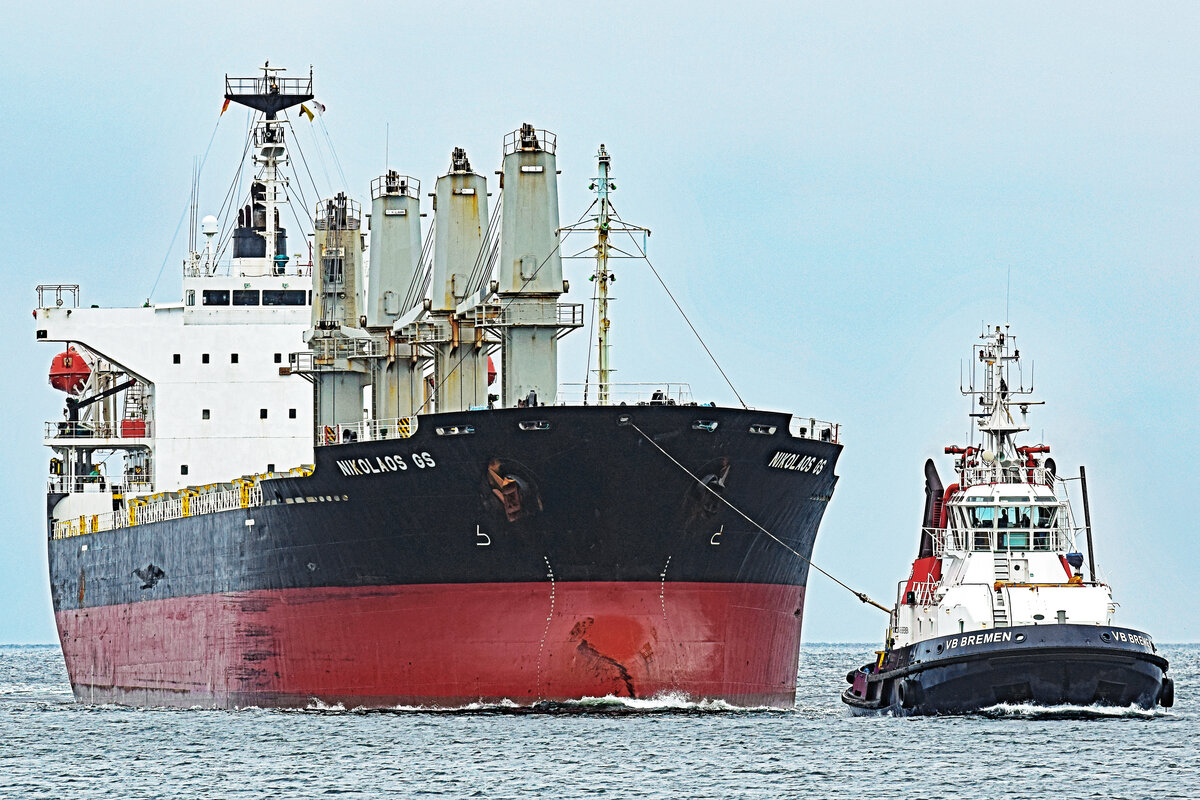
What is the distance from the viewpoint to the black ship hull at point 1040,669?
3166cm

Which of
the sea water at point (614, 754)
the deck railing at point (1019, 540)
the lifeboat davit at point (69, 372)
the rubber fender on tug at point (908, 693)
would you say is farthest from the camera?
the lifeboat davit at point (69, 372)

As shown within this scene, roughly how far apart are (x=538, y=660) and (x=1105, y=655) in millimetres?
8690

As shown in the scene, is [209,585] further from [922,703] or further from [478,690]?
[922,703]

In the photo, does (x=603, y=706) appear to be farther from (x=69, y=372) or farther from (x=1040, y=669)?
(x=69, y=372)

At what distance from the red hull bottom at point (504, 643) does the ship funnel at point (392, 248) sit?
6.49 meters

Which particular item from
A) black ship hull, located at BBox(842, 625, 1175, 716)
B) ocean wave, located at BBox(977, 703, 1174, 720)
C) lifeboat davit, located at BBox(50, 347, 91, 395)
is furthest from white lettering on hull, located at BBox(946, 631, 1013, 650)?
lifeboat davit, located at BBox(50, 347, 91, 395)

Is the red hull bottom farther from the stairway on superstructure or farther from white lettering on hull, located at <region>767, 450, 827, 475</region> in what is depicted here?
the stairway on superstructure

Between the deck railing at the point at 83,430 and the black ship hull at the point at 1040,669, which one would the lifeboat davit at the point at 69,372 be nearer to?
the deck railing at the point at 83,430

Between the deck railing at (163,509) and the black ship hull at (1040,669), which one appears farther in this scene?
the deck railing at (163,509)

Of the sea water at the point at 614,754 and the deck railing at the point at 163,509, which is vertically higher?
the deck railing at the point at 163,509

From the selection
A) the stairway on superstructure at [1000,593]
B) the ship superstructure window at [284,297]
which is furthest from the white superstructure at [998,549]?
the ship superstructure window at [284,297]

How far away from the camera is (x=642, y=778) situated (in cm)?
2658

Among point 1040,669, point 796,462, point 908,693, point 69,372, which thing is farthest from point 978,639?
point 69,372

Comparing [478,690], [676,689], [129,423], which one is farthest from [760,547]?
[129,423]
